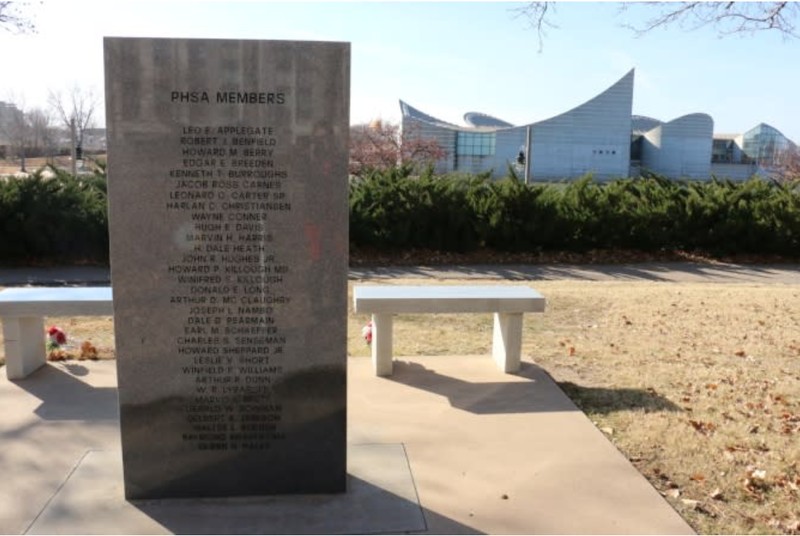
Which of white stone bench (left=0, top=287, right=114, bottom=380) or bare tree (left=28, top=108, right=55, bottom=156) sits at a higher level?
bare tree (left=28, top=108, right=55, bottom=156)

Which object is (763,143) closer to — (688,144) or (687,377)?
(688,144)

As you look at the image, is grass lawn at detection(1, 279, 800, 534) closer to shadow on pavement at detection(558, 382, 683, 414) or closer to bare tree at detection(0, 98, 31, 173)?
shadow on pavement at detection(558, 382, 683, 414)

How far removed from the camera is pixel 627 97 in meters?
83.6

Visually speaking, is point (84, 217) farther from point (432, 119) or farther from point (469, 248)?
point (432, 119)

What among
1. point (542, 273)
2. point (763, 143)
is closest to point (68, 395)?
point (542, 273)

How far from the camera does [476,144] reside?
268 ft

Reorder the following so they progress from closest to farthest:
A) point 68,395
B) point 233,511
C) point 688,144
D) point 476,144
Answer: point 233,511, point 68,395, point 476,144, point 688,144

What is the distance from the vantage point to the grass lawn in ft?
13.4

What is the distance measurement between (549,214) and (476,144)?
6613 centimetres

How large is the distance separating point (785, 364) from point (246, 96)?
5.76 m

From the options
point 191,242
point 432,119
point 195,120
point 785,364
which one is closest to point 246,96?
point 195,120

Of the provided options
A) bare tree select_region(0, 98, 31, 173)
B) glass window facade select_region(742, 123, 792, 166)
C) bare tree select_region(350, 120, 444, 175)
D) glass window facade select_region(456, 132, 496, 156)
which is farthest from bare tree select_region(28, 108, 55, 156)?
glass window facade select_region(742, 123, 792, 166)

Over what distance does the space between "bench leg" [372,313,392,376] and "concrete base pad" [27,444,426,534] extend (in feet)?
6.47

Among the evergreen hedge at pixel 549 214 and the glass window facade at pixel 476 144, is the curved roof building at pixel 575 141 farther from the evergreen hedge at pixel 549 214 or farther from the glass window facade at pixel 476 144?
the evergreen hedge at pixel 549 214
